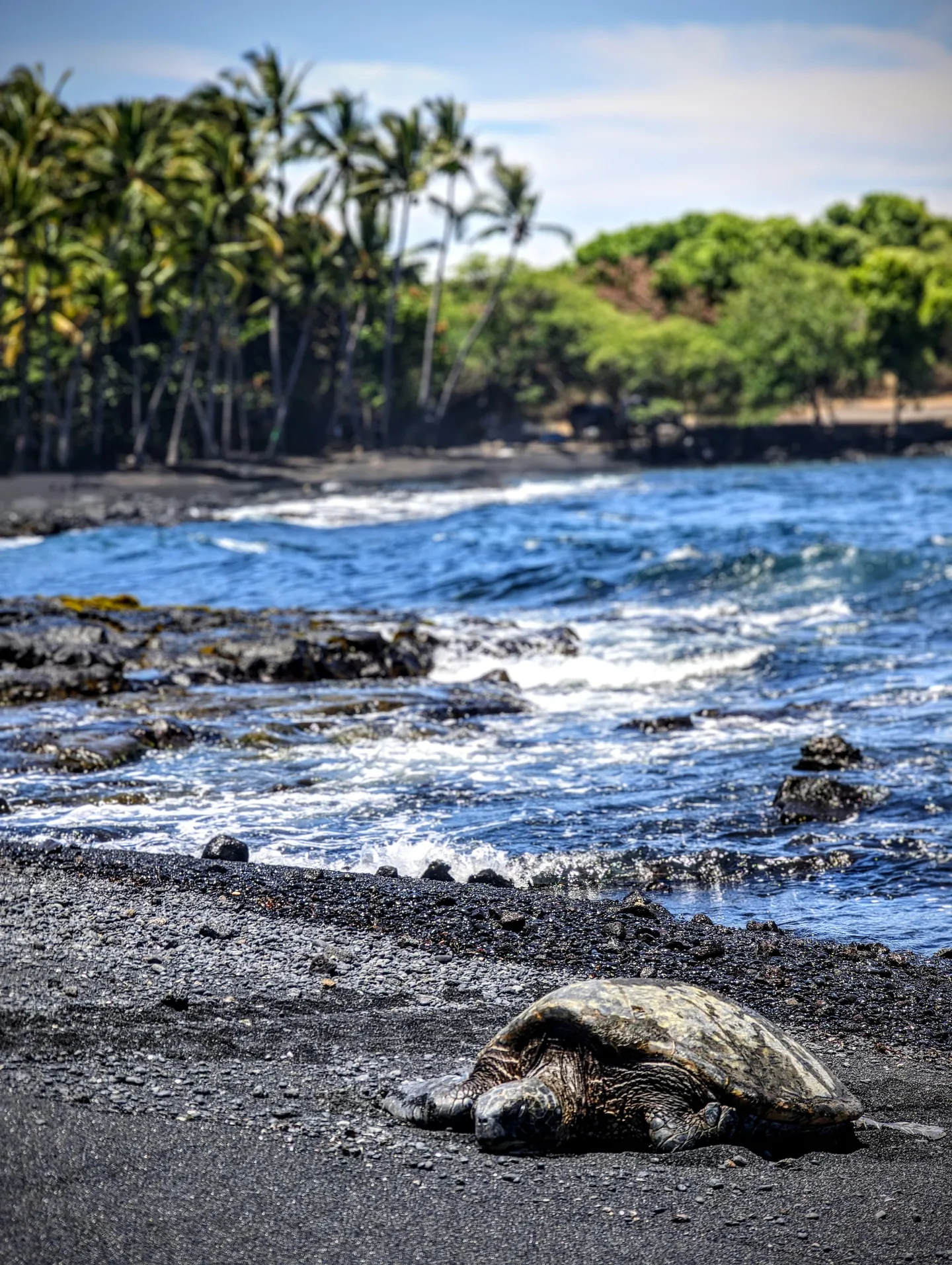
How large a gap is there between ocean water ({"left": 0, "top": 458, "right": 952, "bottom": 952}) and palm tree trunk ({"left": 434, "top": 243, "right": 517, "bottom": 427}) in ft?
131

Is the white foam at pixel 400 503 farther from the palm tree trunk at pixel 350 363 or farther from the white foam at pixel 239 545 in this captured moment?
the palm tree trunk at pixel 350 363

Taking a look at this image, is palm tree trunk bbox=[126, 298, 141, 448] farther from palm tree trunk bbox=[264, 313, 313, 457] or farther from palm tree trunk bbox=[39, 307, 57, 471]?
palm tree trunk bbox=[264, 313, 313, 457]

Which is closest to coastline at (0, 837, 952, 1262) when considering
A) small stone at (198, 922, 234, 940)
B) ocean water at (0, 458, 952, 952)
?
small stone at (198, 922, 234, 940)

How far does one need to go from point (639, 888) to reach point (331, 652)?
9.58 meters

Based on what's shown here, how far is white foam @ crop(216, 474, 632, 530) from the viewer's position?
4478 cm

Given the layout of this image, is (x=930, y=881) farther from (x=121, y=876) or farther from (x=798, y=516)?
(x=798, y=516)

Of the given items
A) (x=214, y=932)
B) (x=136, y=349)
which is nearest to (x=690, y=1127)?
(x=214, y=932)

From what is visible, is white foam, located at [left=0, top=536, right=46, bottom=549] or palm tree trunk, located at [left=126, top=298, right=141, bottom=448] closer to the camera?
white foam, located at [left=0, top=536, right=46, bottom=549]

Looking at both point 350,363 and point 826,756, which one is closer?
point 826,756

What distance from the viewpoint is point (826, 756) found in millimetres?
12367

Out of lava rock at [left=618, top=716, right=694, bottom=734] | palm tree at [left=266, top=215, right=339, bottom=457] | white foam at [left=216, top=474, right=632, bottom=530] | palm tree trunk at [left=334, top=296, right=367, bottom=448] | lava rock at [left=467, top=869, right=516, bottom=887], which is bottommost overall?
lava rock at [left=467, top=869, right=516, bottom=887]

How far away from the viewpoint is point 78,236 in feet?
183

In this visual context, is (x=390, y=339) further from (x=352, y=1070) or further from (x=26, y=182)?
(x=352, y=1070)

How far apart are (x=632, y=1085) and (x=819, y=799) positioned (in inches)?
247
